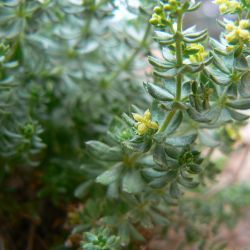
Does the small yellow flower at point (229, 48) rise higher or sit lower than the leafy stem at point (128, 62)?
higher

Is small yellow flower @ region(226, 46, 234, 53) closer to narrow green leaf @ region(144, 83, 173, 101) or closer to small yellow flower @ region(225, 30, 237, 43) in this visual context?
small yellow flower @ region(225, 30, 237, 43)

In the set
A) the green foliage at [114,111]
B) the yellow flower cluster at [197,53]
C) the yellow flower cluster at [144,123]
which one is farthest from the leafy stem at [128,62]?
the yellow flower cluster at [144,123]

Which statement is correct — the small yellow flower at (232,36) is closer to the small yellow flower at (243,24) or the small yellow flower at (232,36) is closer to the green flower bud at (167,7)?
the small yellow flower at (243,24)

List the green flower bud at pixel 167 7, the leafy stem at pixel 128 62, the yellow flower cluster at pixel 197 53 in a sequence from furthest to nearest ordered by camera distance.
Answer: the leafy stem at pixel 128 62 < the yellow flower cluster at pixel 197 53 < the green flower bud at pixel 167 7

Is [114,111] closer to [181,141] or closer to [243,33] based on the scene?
[181,141]

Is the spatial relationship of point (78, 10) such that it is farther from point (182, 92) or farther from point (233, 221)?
point (233, 221)

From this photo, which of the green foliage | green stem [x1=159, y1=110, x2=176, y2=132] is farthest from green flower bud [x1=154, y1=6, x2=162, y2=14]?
green stem [x1=159, y1=110, x2=176, y2=132]

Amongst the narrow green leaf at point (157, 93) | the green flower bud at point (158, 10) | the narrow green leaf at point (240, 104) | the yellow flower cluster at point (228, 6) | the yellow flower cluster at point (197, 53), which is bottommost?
the narrow green leaf at point (240, 104)
